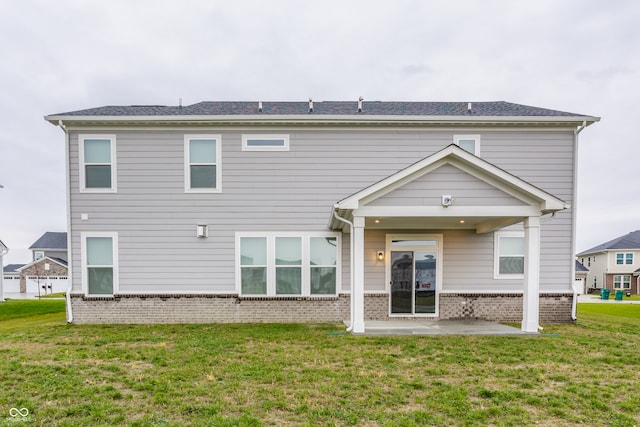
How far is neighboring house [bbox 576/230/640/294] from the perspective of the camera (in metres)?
29.8

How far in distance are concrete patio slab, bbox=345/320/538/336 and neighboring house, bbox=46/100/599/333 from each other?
1.45 feet

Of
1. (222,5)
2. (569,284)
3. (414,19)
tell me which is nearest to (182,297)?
(569,284)

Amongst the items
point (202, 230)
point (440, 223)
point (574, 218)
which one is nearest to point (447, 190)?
point (440, 223)

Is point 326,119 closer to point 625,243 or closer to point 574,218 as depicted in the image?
point 574,218

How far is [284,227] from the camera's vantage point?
8.58 m

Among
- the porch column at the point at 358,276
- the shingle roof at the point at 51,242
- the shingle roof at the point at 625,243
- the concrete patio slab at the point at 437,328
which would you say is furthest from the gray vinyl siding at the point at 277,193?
the shingle roof at the point at 51,242

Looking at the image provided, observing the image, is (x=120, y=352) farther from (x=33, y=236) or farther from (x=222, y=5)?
(x=33, y=236)

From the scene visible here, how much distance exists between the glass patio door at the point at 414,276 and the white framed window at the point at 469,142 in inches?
101

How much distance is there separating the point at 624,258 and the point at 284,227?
37972mm

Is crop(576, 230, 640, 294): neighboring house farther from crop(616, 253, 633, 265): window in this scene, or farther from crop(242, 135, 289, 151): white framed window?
crop(242, 135, 289, 151): white framed window

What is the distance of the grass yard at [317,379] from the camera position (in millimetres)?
3363

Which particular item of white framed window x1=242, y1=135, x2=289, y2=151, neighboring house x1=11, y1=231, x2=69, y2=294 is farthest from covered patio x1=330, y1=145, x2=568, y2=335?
neighboring house x1=11, y1=231, x2=69, y2=294

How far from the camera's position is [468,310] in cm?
858

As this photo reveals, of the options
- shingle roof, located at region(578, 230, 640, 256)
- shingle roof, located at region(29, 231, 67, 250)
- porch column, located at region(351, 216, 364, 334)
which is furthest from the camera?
shingle roof, located at region(29, 231, 67, 250)
